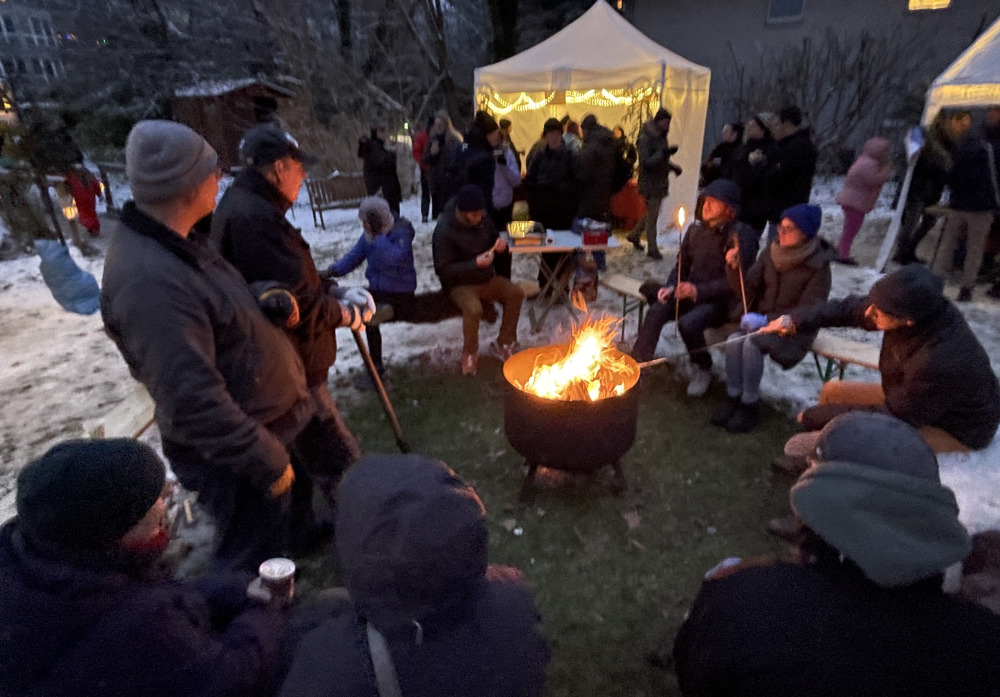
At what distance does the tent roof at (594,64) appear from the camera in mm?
9383

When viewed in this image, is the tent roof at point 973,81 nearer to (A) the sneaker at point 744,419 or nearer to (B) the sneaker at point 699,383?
(B) the sneaker at point 699,383

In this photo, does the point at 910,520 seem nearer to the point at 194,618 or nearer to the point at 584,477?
the point at 194,618

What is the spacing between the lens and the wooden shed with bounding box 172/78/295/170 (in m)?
17.7

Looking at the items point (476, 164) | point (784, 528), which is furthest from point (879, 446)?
point (476, 164)

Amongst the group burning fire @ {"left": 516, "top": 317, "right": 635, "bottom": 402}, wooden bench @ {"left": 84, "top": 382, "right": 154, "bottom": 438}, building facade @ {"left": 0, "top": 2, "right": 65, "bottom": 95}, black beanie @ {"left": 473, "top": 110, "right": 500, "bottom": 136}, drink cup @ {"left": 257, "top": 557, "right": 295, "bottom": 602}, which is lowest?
wooden bench @ {"left": 84, "top": 382, "right": 154, "bottom": 438}

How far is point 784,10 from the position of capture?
15.8 m

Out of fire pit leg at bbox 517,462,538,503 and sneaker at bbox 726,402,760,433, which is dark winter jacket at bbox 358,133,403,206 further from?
fire pit leg at bbox 517,462,538,503

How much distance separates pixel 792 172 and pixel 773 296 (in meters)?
3.34

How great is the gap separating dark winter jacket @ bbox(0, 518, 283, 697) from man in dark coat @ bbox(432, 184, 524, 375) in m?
4.06

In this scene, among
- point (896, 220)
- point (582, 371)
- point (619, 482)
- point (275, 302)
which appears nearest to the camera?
point (275, 302)

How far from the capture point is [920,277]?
314cm

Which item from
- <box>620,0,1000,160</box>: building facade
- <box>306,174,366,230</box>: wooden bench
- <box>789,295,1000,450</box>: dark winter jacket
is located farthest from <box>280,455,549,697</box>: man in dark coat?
<box>620,0,1000,160</box>: building facade

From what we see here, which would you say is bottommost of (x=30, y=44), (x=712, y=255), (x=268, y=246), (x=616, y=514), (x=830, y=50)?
(x=616, y=514)

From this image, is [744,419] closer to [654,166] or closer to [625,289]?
[625,289]
